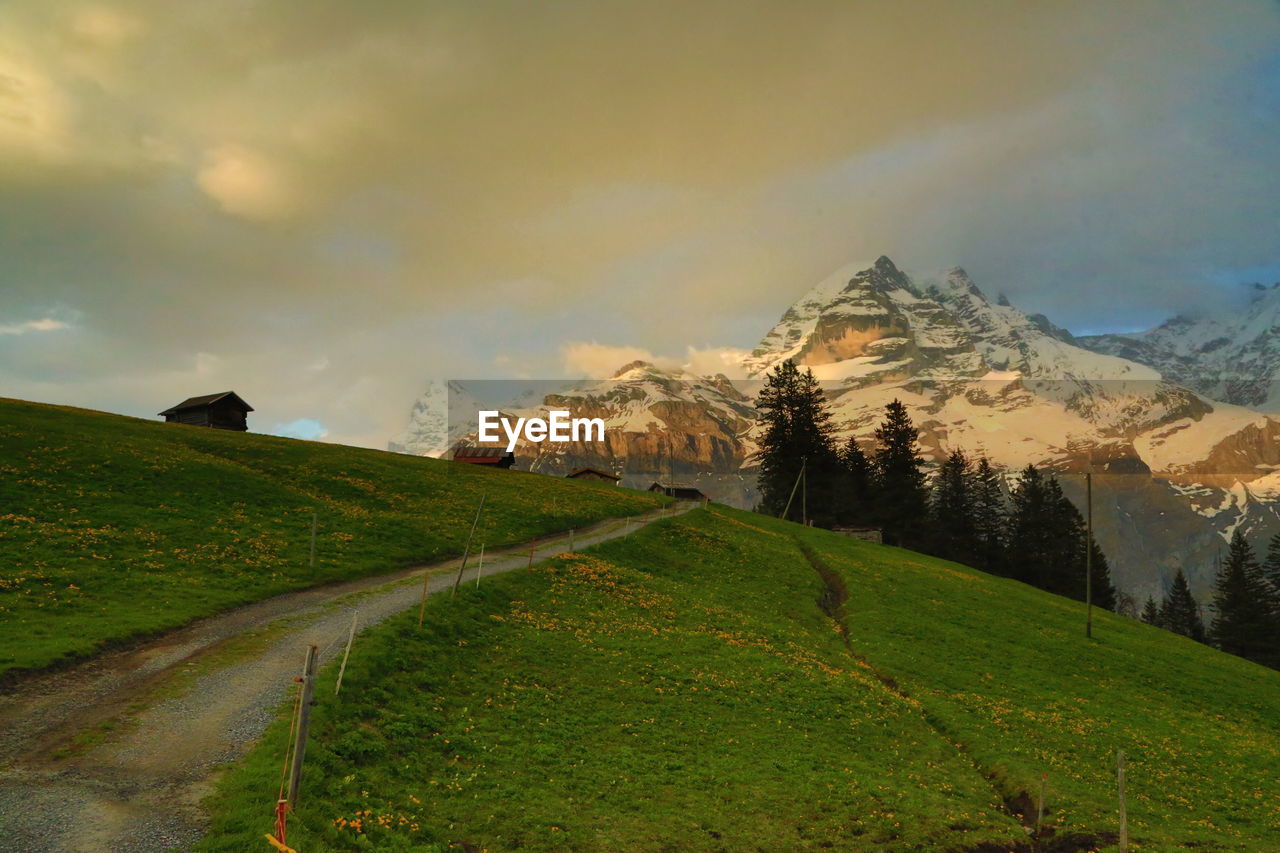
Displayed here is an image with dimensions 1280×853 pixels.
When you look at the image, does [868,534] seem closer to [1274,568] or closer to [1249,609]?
[1249,609]

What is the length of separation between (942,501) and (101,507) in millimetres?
117183

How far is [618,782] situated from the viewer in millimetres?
19641

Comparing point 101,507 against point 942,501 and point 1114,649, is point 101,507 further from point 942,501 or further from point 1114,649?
point 942,501

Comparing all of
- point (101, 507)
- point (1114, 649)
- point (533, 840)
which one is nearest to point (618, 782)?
point (533, 840)

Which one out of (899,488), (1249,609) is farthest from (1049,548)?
(1249,609)

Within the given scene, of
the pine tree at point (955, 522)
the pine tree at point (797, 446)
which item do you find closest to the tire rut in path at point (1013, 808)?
the pine tree at point (797, 446)

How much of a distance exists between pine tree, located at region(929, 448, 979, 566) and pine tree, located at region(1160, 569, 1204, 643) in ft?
153

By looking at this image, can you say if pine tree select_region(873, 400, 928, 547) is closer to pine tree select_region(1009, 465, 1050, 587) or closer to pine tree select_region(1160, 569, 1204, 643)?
pine tree select_region(1009, 465, 1050, 587)

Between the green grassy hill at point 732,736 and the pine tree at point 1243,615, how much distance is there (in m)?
78.1

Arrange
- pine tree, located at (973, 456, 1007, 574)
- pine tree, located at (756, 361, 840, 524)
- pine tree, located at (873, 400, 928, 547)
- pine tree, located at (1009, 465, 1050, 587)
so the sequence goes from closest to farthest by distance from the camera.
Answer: pine tree, located at (873, 400, 928, 547) → pine tree, located at (1009, 465, 1050, 587) → pine tree, located at (756, 361, 840, 524) → pine tree, located at (973, 456, 1007, 574)

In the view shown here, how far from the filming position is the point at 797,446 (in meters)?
118

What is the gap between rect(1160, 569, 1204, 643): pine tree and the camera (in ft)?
430

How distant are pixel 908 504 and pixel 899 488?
293 cm

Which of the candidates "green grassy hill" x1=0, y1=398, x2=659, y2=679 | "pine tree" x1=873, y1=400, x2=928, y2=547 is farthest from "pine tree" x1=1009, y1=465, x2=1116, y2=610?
"green grassy hill" x1=0, y1=398, x2=659, y2=679
